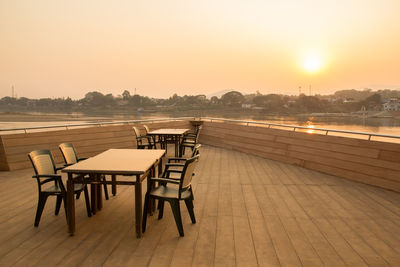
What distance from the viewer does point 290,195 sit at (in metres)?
4.01

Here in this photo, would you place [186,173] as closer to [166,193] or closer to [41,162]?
[166,193]

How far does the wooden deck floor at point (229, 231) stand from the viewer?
85.2 inches

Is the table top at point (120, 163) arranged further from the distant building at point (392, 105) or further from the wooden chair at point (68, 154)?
the distant building at point (392, 105)

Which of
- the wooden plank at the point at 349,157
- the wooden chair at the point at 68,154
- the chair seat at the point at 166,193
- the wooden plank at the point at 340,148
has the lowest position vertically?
the wooden plank at the point at 349,157

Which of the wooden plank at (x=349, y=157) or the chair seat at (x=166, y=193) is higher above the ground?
the chair seat at (x=166, y=193)

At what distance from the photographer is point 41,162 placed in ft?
9.41

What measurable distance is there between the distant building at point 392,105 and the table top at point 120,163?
13.4 feet

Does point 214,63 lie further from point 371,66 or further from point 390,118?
point 390,118

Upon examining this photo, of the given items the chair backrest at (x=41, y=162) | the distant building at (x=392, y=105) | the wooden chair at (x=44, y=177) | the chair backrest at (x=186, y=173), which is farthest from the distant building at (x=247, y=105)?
the chair backrest at (x=41, y=162)

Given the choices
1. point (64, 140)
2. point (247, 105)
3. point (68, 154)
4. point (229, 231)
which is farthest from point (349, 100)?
point (64, 140)

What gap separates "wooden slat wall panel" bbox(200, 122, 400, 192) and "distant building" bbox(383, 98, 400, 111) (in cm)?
63

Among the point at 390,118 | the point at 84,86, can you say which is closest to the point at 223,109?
the point at 390,118

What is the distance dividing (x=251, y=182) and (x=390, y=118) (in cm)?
264

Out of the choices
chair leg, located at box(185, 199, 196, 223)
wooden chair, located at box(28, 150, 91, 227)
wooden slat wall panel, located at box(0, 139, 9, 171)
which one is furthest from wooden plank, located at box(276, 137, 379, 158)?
wooden slat wall panel, located at box(0, 139, 9, 171)
